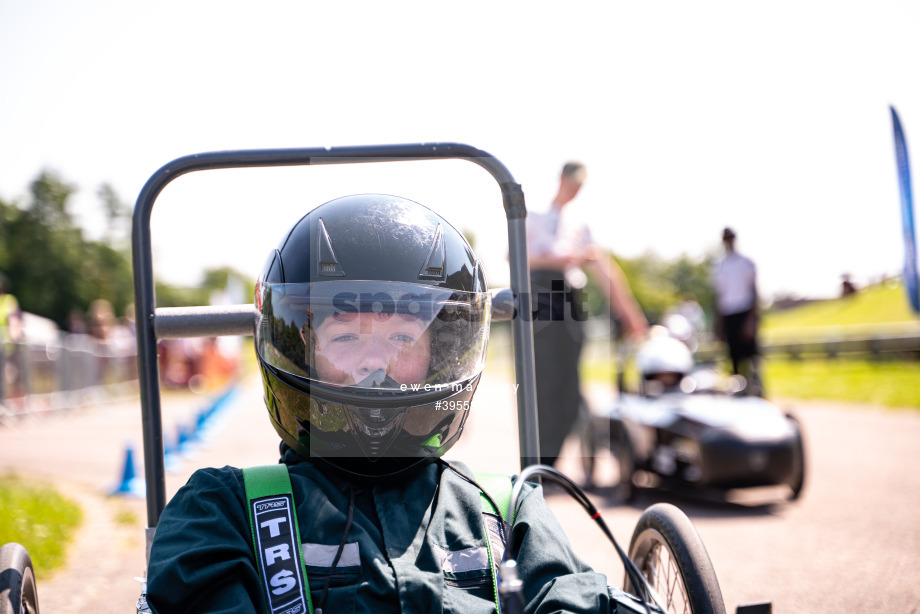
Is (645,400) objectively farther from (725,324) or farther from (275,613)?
(275,613)

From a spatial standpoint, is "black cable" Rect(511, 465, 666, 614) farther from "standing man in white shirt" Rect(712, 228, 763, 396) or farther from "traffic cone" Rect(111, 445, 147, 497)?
"standing man in white shirt" Rect(712, 228, 763, 396)

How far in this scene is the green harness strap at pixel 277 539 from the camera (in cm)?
149

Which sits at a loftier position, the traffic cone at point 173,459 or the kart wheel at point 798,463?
the kart wheel at point 798,463

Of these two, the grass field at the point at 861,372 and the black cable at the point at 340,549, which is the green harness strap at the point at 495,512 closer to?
the black cable at the point at 340,549

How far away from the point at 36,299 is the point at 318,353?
42.8m

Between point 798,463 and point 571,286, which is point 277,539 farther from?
point 798,463

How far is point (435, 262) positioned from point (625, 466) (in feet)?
12.4

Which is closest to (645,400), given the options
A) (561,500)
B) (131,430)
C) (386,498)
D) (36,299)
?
(561,500)

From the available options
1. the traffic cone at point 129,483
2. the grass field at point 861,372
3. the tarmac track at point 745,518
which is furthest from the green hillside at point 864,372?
the traffic cone at point 129,483

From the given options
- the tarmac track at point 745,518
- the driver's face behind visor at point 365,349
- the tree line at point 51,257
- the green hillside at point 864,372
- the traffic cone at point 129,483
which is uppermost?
the tree line at point 51,257

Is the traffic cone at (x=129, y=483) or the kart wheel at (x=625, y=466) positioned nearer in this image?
the kart wheel at (x=625, y=466)

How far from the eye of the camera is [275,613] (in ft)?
4.84

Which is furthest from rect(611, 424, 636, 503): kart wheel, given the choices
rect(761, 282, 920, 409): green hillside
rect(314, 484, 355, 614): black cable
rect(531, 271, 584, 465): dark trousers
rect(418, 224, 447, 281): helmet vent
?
rect(314, 484, 355, 614): black cable

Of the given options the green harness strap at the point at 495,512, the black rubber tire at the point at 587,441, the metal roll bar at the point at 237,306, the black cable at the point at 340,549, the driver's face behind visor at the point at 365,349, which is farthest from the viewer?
the black rubber tire at the point at 587,441
